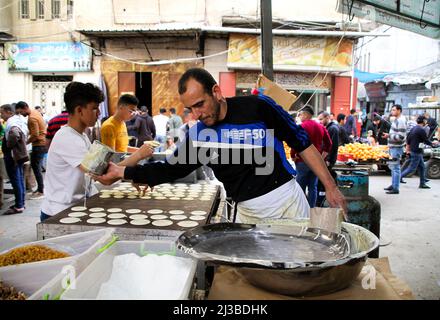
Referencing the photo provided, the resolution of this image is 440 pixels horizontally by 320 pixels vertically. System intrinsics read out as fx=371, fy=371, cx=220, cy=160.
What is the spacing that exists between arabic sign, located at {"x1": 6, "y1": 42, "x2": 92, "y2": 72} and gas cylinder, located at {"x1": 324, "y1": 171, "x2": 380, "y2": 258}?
10852 mm

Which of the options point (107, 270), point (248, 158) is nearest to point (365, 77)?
point (248, 158)

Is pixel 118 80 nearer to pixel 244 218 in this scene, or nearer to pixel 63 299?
pixel 244 218

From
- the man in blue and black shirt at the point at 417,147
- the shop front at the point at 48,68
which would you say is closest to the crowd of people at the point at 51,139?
the shop front at the point at 48,68

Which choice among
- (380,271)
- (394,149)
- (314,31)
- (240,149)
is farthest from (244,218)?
(314,31)

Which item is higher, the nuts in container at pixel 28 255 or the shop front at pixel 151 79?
the shop front at pixel 151 79

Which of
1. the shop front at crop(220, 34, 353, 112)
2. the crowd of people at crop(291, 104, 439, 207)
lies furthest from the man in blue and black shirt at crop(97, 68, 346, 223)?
the shop front at crop(220, 34, 353, 112)

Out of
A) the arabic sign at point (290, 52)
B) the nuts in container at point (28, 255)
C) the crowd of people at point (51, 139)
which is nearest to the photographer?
the nuts in container at point (28, 255)

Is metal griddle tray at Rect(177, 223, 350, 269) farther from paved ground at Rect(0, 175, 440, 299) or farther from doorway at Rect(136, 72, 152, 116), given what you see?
doorway at Rect(136, 72, 152, 116)

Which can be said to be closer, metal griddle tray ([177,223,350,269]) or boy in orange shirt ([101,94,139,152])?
metal griddle tray ([177,223,350,269])

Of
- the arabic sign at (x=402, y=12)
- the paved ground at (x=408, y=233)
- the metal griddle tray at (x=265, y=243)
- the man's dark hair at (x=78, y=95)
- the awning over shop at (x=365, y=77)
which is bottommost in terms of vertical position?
the paved ground at (x=408, y=233)

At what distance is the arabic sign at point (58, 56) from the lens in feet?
41.3

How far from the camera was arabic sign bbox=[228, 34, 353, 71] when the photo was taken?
470 inches

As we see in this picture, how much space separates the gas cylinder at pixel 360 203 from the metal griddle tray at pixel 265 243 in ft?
8.69

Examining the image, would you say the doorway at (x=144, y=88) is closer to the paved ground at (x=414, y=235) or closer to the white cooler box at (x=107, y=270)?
the paved ground at (x=414, y=235)
